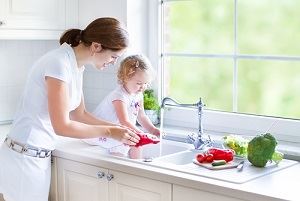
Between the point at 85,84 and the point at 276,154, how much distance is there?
4.81 ft

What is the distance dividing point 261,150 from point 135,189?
0.53 m

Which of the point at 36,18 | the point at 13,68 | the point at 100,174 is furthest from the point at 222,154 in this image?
the point at 13,68

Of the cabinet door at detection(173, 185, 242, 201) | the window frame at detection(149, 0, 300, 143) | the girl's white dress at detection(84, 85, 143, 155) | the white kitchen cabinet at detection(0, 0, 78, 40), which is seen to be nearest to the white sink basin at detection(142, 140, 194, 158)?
the girl's white dress at detection(84, 85, 143, 155)

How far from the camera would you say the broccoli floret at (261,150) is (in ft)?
6.92

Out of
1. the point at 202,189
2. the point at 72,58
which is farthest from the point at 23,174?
the point at 202,189

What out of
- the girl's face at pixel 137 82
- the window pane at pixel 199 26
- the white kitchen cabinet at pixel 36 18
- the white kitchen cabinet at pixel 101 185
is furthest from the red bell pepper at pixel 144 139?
the white kitchen cabinet at pixel 36 18

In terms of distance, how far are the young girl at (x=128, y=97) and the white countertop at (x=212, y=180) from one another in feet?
0.51

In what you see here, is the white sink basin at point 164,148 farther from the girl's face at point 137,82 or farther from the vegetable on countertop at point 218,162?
the vegetable on countertop at point 218,162

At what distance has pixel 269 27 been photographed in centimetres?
259

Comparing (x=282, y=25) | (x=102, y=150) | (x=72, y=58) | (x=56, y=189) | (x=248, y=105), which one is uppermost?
(x=282, y=25)

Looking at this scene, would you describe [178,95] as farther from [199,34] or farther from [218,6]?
[218,6]

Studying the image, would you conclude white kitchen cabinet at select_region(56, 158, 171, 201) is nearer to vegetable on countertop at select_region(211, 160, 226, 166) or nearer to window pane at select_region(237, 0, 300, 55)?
vegetable on countertop at select_region(211, 160, 226, 166)

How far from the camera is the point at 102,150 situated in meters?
2.46

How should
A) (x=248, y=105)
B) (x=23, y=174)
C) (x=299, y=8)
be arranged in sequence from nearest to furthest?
(x=23, y=174) → (x=299, y=8) → (x=248, y=105)
